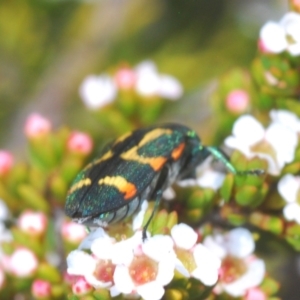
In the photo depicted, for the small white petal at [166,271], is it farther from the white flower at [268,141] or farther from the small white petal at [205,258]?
the white flower at [268,141]

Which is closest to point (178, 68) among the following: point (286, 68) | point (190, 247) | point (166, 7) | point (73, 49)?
point (166, 7)

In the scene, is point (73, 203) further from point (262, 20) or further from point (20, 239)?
point (262, 20)

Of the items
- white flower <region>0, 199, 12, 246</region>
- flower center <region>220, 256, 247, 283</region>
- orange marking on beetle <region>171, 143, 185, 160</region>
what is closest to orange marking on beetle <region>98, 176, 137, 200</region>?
orange marking on beetle <region>171, 143, 185, 160</region>

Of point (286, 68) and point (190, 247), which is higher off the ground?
point (286, 68)

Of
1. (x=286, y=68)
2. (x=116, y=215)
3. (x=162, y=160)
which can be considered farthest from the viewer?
(x=286, y=68)

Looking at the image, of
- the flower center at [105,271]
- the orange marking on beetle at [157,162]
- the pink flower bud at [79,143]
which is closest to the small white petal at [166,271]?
the flower center at [105,271]

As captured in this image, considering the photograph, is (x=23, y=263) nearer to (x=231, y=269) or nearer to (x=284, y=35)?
(x=231, y=269)
